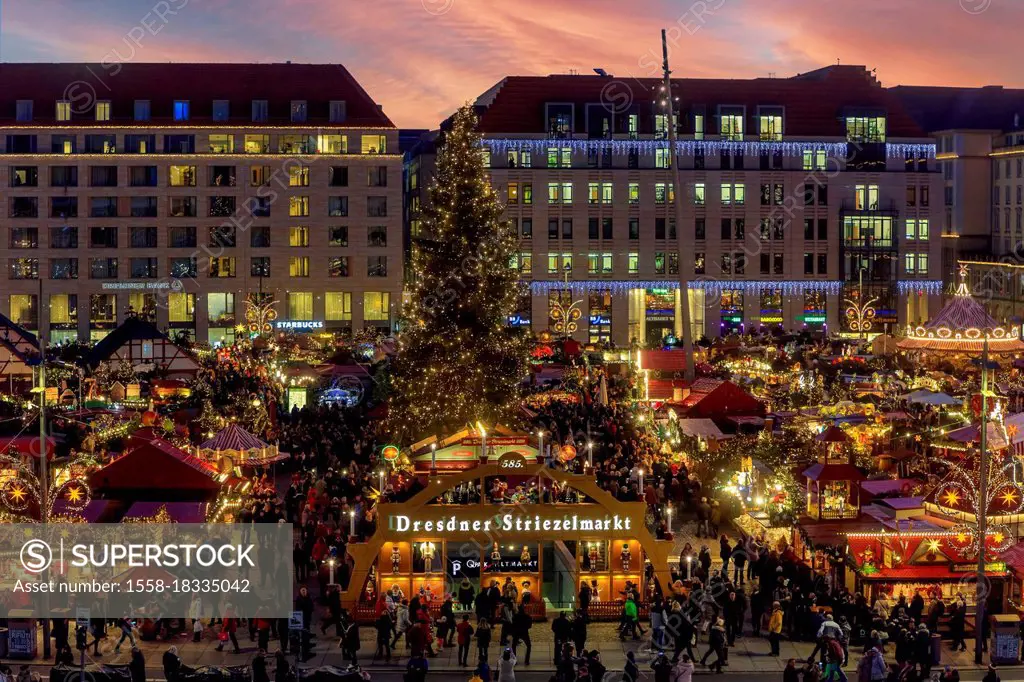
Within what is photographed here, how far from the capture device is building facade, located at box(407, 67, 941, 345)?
3573 inches

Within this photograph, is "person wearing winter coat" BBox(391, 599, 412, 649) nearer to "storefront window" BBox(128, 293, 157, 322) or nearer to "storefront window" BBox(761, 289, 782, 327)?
"storefront window" BBox(128, 293, 157, 322)

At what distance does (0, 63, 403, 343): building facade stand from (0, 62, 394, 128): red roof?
0.09m

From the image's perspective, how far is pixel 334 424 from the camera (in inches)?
1953

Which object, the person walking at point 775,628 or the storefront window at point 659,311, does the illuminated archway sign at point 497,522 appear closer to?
the person walking at point 775,628

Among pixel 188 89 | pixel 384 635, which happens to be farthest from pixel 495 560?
pixel 188 89

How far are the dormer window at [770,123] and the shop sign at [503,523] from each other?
66.6 meters

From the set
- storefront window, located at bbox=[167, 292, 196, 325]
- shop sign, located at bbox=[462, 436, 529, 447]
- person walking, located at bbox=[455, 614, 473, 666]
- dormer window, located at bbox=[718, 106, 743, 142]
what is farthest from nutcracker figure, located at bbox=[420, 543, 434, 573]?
dormer window, located at bbox=[718, 106, 743, 142]

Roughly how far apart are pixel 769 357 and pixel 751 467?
2786 cm

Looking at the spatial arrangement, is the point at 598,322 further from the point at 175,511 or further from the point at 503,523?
the point at 503,523

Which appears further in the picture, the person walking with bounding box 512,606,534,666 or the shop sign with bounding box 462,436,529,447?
the shop sign with bounding box 462,436,529,447

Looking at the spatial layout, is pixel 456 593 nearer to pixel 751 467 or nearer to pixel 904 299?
pixel 751 467

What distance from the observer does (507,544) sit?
97.4 feet

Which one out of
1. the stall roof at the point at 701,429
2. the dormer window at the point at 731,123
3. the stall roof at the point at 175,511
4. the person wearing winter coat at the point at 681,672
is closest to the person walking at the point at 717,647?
the person wearing winter coat at the point at 681,672

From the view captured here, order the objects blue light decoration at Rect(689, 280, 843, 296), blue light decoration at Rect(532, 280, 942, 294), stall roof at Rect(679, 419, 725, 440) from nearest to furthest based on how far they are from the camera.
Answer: stall roof at Rect(679, 419, 725, 440) < blue light decoration at Rect(532, 280, 942, 294) < blue light decoration at Rect(689, 280, 843, 296)
